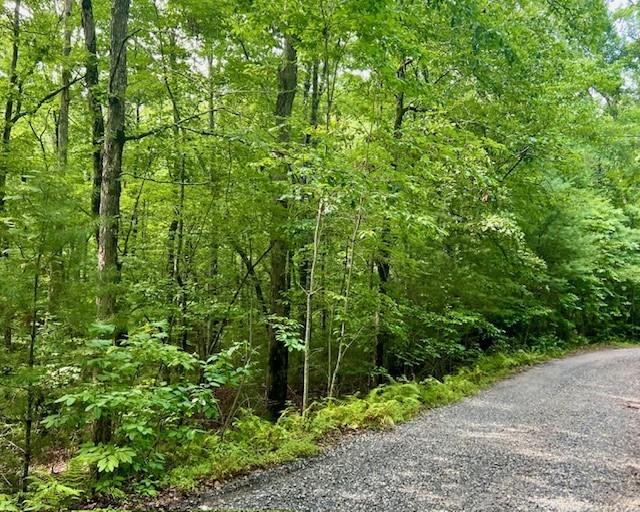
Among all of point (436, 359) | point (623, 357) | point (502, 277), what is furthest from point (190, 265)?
point (623, 357)

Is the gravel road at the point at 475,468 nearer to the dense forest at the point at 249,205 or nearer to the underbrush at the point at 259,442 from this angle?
the underbrush at the point at 259,442

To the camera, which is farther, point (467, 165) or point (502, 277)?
point (502, 277)

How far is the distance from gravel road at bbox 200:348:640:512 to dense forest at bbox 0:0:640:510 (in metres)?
0.98

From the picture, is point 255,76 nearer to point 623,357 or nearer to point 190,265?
point 190,265

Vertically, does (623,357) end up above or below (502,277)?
below

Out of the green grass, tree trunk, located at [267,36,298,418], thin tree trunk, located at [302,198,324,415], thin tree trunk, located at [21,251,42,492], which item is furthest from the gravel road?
tree trunk, located at [267,36,298,418]

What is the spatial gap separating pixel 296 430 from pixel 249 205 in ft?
12.3

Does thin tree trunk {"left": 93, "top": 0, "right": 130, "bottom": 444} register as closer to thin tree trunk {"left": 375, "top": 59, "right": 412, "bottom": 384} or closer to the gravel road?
the gravel road

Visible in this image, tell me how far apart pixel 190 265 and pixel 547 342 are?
12050 millimetres

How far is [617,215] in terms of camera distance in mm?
18109

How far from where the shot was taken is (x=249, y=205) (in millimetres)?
7773

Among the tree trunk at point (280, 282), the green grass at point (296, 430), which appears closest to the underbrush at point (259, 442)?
the green grass at point (296, 430)

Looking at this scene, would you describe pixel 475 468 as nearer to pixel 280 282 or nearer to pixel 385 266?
pixel 280 282

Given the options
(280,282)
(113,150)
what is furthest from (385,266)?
(113,150)
